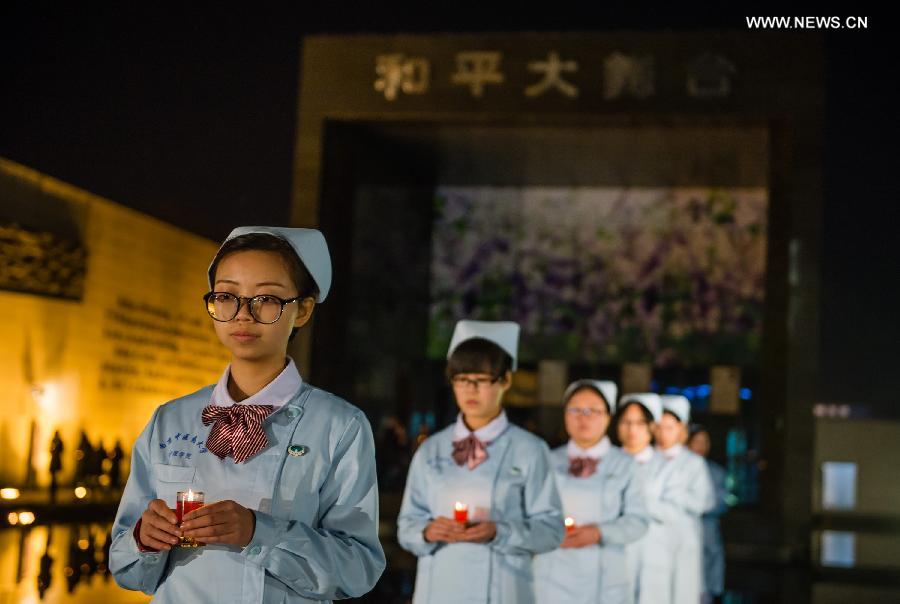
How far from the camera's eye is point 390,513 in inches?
790

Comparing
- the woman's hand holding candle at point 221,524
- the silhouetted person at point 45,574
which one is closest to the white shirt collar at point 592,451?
the silhouetted person at point 45,574

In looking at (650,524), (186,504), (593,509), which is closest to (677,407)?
(650,524)

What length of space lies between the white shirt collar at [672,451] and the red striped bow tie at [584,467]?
10.6 feet

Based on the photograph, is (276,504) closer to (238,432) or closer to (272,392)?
(238,432)

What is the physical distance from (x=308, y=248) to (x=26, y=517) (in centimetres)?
1708

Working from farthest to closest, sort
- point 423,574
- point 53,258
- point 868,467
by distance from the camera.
→ point 868,467, point 53,258, point 423,574

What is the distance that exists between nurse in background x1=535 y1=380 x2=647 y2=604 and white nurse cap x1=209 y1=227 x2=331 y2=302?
3894mm

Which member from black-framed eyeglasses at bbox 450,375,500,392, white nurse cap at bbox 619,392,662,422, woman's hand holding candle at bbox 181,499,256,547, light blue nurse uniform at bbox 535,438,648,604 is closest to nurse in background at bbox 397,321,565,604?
black-framed eyeglasses at bbox 450,375,500,392

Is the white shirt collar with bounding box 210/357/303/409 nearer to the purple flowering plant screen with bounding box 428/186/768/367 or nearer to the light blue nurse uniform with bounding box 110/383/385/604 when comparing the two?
the light blue nurse uniform with bounding box 110/383/385/604

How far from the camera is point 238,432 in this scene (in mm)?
3270

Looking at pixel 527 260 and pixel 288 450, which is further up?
pixel 527 260

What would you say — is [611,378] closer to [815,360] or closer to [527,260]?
[527,260]

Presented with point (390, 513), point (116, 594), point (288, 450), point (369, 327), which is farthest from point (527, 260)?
point (288, 450)

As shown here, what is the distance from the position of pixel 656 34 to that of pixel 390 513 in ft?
26.6
